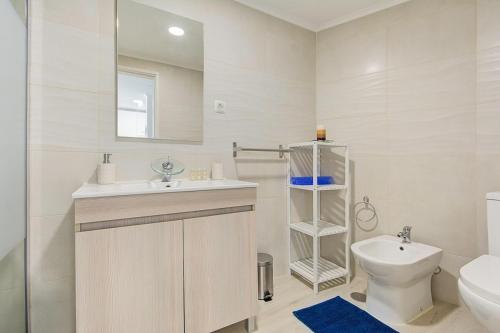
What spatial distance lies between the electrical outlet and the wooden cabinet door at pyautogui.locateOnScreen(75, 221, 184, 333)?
0.92 metres

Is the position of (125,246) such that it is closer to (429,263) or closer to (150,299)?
(150,299)

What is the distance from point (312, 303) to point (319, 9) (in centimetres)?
226

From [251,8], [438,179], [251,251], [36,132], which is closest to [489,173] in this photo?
[438,179]

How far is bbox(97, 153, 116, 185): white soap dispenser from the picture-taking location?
1403 millimetres

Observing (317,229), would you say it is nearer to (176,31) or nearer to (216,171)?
(216,171)

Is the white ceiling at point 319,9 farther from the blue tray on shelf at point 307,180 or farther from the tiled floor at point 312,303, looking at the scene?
the tiled floor at point 312,303

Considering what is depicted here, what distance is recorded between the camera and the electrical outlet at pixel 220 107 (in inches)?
73.3

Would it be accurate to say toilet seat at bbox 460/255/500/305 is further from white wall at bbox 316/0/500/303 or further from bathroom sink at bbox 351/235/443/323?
white wall at bbox 316/0/500/303

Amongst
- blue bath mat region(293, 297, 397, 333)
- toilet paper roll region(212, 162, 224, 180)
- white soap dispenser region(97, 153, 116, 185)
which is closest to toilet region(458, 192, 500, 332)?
blue bath mat region(293, 297, 397, 333)

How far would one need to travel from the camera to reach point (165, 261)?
121 cm

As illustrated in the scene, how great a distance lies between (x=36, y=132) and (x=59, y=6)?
0.68 m

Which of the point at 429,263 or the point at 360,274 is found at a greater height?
the point at 429,263

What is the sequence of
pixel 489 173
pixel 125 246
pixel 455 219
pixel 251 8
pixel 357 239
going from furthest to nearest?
pixel 357 239, pixel 251 8, pixel 455 219, pixel 489 173, pixel 125 246

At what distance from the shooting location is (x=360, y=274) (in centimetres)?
222
